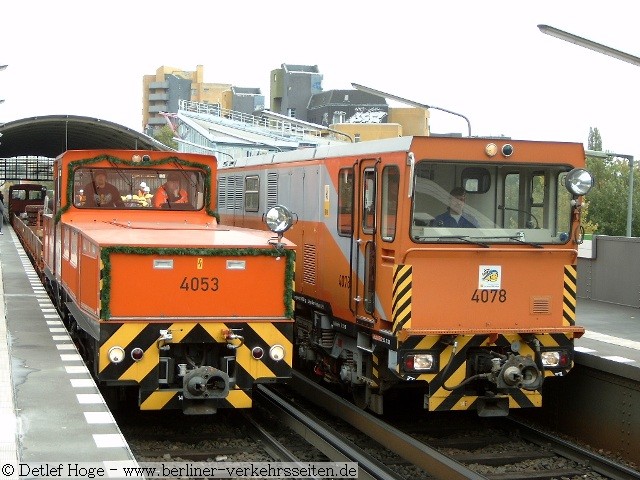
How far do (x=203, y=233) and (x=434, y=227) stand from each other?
281cm

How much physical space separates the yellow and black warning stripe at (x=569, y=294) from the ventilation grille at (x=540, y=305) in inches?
9.2

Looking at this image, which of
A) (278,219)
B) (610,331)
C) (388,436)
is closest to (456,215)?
(278,219)

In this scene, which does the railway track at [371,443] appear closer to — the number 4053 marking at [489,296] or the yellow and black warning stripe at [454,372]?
the yellow and black warning stripe at [454,372]

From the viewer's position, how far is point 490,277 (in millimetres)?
11352

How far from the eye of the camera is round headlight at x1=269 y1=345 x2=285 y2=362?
36.2 feet

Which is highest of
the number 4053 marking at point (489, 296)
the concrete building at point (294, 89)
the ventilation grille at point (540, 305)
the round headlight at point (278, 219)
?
the concrete building at point (294, 89)

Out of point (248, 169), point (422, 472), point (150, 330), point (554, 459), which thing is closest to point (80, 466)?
point (150, 330)

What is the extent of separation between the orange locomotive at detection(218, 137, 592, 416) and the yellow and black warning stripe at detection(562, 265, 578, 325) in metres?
0.02

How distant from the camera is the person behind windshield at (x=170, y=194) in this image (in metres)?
14.3

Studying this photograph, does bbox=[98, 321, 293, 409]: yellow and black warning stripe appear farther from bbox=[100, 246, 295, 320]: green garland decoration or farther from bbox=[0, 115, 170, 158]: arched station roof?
bbox=[0, 115, 170, 158]: arched station roof

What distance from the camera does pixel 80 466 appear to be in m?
7.04

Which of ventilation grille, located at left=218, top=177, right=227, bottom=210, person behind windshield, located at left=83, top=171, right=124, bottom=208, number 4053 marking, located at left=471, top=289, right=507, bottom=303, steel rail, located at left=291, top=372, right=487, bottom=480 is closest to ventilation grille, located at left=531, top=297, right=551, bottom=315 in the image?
number 4053 marking, located at left=471, top=289, right=507, bottom=303

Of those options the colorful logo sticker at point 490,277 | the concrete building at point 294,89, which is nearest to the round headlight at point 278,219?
the colorful logo sticker at point 490,277

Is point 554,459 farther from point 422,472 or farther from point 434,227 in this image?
point 434,227
